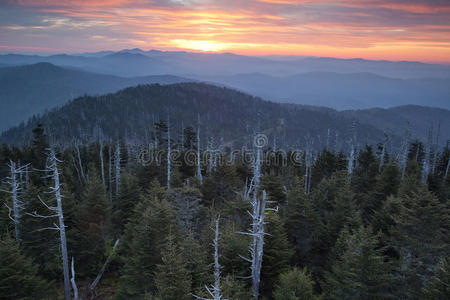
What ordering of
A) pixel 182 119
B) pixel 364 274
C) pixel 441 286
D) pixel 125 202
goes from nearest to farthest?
pixel 441 286
pixel 364 274
pixel 125 202
pixel 182 119

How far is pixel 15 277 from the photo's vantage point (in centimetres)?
1438

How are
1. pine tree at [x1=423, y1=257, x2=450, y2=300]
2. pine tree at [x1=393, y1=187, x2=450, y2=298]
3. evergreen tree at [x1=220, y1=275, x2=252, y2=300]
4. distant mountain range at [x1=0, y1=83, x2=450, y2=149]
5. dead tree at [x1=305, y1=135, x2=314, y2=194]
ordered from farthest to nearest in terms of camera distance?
1. distant mountain range at [x1=0, y1=83, x2=450, y2=149]
2. dead tree at [x1=305, y1=135, x2=314, y2=194]
3. pine tree at [x1=393, y1=187, x2=450, y2=298]
4. evergreen tree at [x1=220, y1=275, x2=252, y2=300]
5. pine tree at [x1=423, y1=257, x2=450, y2=300]

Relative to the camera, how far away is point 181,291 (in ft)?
40.1

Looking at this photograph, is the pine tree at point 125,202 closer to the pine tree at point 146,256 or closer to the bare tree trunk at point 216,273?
the pine tree at point 146,256

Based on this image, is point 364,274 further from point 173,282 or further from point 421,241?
point 173,282

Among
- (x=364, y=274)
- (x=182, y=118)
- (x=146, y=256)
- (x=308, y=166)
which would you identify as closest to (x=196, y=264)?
(x=146, y=256)

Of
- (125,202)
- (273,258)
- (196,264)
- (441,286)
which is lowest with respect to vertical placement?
(125,202)

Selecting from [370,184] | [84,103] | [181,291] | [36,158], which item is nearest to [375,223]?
[370,184]

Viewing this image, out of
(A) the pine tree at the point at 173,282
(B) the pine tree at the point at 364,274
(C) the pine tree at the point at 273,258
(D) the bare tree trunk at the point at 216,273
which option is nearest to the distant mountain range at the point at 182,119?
(C) the pine tree at the point at 273,258

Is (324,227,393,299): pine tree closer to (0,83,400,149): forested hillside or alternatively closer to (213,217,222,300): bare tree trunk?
(213,217,222,300): bare tree trunk

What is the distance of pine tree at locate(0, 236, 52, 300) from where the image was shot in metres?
14.3

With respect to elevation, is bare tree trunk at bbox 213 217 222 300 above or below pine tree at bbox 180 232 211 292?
above

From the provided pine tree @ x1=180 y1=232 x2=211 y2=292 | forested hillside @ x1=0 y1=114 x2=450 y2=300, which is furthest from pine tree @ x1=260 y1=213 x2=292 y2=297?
pine tree @ x1=180 y1=232 x2=211 y2=292

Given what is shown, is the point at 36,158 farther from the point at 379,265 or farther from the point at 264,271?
the point at 379,265
